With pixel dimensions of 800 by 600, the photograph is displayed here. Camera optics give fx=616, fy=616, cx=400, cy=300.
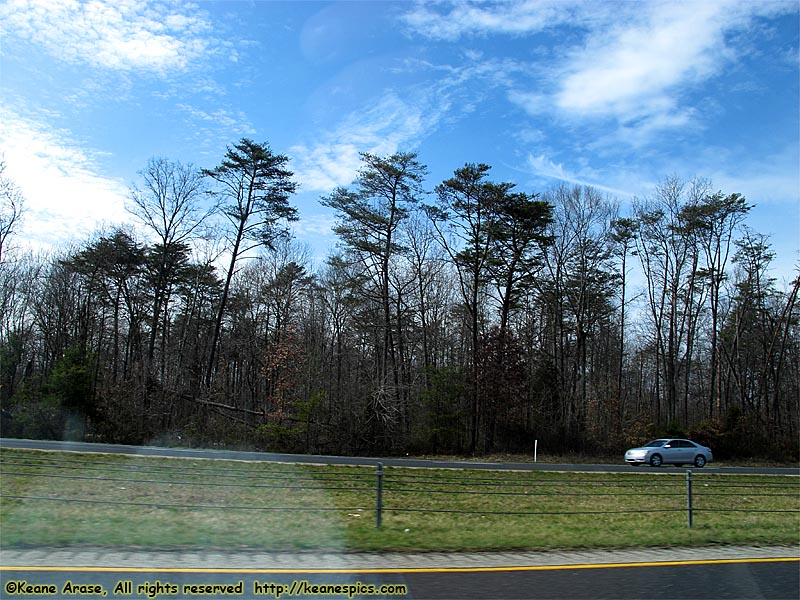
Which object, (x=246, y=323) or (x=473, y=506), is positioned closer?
(x=473, y=506)

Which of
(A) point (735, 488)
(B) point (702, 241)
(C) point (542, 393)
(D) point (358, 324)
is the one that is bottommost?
(A) point (735, 488)

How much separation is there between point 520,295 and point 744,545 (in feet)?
97.1

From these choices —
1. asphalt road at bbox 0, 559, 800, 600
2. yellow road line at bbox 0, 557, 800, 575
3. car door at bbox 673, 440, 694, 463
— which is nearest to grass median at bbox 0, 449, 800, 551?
yellow road line at bbox 0, 557, 800, 575

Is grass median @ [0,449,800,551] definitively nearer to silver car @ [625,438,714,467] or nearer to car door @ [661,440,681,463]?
silver car @ [625,438,714,467]

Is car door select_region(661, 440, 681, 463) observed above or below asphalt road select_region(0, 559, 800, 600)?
below

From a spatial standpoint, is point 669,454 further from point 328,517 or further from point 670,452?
point 328,517

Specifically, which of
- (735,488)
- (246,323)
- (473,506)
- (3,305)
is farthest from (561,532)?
(3,305)

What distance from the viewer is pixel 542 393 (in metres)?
38.2

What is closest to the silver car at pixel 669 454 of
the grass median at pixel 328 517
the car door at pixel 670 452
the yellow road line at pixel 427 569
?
the car door at pixel 670 452

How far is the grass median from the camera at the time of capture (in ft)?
27.5

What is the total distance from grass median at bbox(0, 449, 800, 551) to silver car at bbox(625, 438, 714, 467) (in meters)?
11.2

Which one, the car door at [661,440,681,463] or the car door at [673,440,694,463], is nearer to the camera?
the car door at [661,440,681,463]

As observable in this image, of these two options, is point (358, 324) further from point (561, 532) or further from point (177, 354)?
point (561, 532)

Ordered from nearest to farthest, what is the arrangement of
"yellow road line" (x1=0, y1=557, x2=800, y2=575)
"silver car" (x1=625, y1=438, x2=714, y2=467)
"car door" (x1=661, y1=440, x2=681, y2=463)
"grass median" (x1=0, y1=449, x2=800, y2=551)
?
1. "yellow road line" (x1=0, y1=557, x2=800, y2=575)
2. "grass median" (x1=0, y1=449, x2=800, y2=551)
3. "silver car" (x1=625, y1=438, x2=714, y2=467)
4. "car door" (x1=661, y1=440, x2=681, y2=463)
